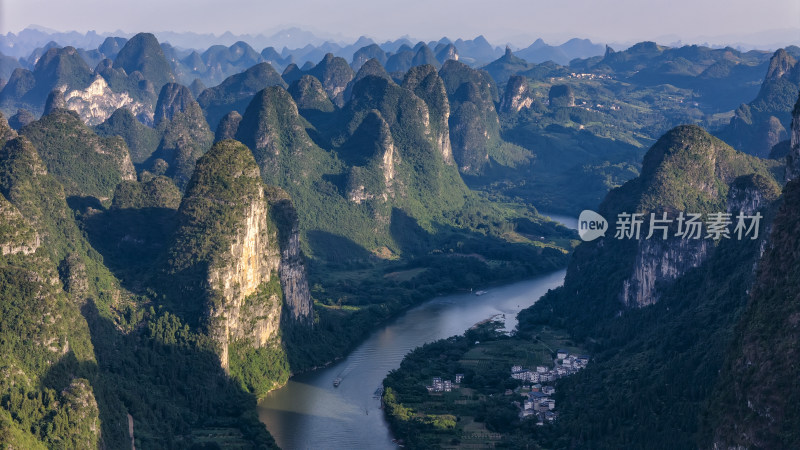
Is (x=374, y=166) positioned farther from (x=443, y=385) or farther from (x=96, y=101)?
(x=96, y=101)

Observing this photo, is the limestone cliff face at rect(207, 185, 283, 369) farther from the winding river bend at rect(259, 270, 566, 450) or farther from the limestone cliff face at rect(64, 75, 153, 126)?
the limestone cliff face at rect(64, 75, 153, 126)

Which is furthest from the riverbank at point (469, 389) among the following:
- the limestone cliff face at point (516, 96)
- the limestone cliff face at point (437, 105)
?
the limestone cliff face at point (516, 96)

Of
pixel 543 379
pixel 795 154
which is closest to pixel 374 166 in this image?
pixel 543 379

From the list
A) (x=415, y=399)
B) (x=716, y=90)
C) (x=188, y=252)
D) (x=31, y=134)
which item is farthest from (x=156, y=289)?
(x=716, y=90)

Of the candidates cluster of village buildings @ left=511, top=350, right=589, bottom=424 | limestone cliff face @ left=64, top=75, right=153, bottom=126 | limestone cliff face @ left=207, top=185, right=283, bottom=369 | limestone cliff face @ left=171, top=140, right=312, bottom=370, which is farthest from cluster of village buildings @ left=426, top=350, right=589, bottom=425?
limestone cliff face @ left=64, top=75, right=153, bottom=126

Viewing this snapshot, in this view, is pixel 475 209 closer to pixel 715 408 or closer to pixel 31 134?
pixel 31 134

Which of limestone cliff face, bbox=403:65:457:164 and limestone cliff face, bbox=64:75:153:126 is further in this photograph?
limestone cliff face, bbox=64:75:153:126

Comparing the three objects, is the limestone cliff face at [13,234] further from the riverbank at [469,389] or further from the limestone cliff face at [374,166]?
the limestone cliff face at [374,166]
